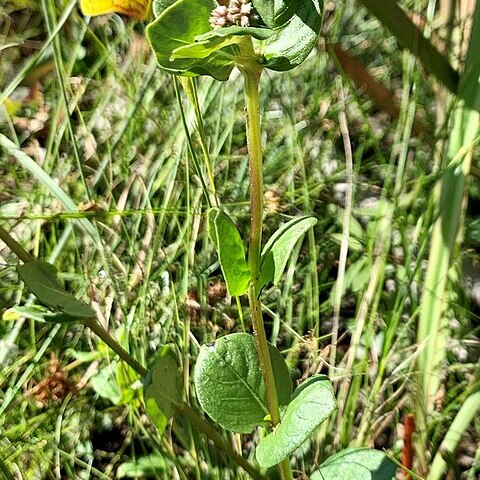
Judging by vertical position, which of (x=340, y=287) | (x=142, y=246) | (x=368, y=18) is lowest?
(x=340, y=287)

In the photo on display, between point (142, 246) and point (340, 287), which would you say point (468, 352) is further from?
point (142, 246)

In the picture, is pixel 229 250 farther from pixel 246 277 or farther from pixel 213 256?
pixel 213 256

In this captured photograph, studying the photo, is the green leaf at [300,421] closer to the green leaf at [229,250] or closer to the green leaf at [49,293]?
the green leaf at [229,250]

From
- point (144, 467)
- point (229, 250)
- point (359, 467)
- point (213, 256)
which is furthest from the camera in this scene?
point (213, 256)

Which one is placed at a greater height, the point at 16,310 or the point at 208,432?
the point at 16,310

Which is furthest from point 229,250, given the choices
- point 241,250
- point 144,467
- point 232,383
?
point 144,467

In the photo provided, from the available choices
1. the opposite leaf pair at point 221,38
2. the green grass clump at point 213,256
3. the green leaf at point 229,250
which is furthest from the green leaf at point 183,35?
the green grass clump at point 213,256

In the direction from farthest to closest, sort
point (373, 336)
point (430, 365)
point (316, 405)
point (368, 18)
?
point (368, 18) → point (373, 336) → point (430, 365) → point (316, 405)

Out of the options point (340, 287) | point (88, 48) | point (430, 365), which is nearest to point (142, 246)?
point (340, 287)
